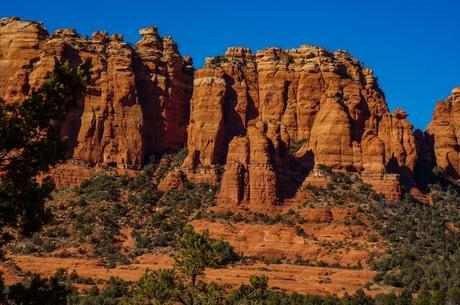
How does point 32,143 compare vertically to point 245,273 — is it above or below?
above

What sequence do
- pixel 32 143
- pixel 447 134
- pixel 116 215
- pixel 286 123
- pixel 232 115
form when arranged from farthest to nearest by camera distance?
1. pixel 447 134
2. pixel 232 115
3. pixel 286 123
4. pixel 116 215
5. pixel 32 143

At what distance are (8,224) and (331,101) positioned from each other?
76.1 m

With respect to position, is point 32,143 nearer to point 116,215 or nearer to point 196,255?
point 196,255

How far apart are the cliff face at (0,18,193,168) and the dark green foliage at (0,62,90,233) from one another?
2897 inches

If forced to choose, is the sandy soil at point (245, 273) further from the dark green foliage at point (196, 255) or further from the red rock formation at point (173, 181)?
the dark green foliage at point (196, 255)

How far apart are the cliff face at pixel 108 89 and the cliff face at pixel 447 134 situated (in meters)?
34.0

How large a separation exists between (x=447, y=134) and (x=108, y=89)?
149ft

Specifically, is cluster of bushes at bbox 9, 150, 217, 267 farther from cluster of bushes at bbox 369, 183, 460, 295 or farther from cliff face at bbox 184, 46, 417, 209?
cluster of bushes at bbox 369, 183, 460, 295

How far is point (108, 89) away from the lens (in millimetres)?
108125

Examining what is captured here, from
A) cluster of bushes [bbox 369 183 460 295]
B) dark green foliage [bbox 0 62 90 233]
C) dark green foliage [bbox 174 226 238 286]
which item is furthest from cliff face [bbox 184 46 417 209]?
dark green foliage [bbox 0 62 90 233]

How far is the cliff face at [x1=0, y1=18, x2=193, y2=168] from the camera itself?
10606cm

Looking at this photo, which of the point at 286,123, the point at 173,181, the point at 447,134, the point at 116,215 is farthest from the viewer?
the point at 447,134

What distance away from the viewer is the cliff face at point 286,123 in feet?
314

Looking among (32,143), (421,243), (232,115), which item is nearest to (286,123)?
(232,115)
